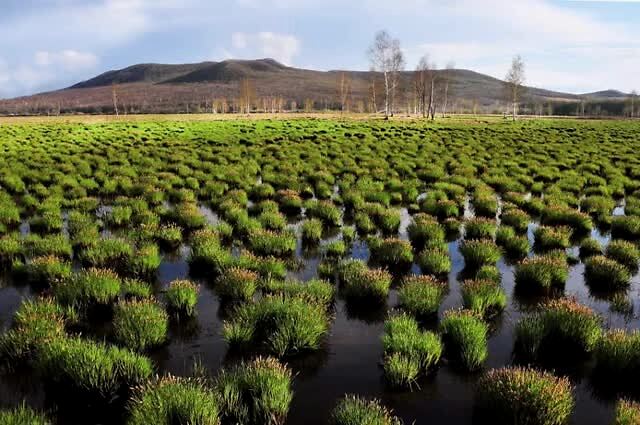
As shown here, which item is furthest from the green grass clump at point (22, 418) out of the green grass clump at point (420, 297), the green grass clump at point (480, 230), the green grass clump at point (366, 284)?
the green grass clump at point (480, 230)

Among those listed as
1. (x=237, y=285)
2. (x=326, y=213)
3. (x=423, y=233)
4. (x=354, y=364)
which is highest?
(x=326, y=213)

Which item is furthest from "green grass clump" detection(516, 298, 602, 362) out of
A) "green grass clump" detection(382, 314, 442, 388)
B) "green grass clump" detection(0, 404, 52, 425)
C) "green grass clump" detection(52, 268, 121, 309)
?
"green grass clump" detection(52, 268, 121, 309)

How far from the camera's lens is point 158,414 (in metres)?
4.82

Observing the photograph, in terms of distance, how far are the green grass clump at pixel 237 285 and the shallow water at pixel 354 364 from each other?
0.24 metres

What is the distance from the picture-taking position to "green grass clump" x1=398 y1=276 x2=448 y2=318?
801 centimetres

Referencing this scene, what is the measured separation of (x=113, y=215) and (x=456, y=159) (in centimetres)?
2070

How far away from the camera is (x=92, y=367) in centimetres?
562

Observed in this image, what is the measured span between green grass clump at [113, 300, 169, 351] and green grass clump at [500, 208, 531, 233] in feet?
34.1

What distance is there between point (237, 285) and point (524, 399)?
506 cm

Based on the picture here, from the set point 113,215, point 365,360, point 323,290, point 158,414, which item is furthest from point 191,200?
point 158,414

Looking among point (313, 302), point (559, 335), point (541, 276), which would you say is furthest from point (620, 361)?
point (313, 302)

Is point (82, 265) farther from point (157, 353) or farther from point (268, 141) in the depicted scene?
point (268, 141)

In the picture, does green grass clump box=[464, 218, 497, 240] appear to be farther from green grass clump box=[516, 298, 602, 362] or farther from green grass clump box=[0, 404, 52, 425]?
green grass clump box=[0, 404, 52, 425]

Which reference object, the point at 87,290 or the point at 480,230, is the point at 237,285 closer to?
the point at 87,290
